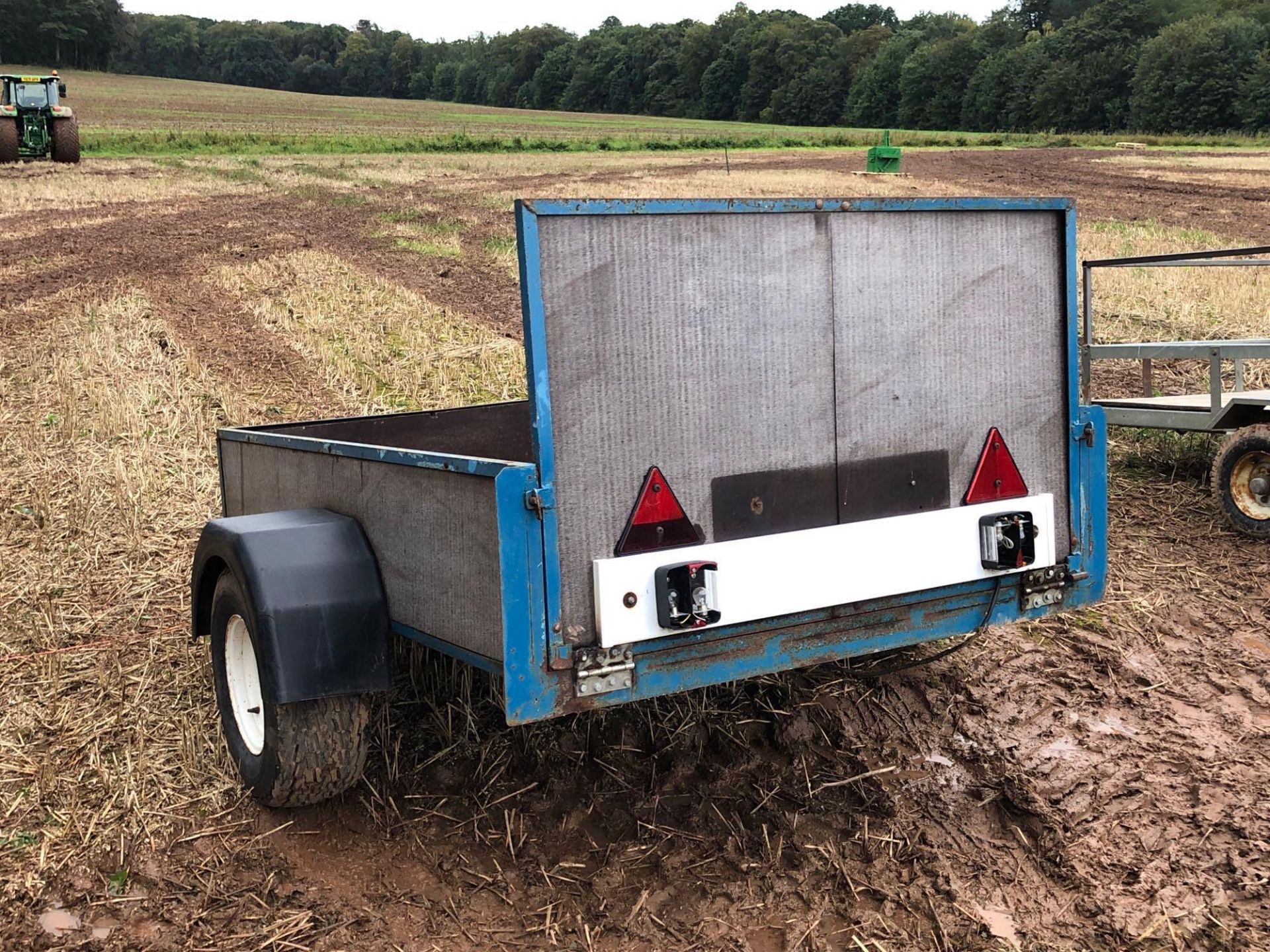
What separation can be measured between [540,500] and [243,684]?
1.72 metres

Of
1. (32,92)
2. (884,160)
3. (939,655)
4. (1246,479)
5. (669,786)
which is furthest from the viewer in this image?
(884,160)

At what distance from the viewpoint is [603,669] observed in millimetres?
3143

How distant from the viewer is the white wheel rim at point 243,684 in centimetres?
409

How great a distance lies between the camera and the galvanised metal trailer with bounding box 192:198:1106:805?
309cm

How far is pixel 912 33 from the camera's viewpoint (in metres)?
89.6

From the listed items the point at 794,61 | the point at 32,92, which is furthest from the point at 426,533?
the point at 794,61

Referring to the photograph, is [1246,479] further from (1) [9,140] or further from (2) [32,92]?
(2) [32,92]

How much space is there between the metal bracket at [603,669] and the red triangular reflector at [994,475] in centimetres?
118

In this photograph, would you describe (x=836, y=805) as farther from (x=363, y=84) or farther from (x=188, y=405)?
(x=363, y=84)

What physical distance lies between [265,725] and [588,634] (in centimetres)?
125

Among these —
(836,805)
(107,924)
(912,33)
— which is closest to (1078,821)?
(836,805)

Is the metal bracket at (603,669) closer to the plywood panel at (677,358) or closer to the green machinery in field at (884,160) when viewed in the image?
the plywood panel at (677,358)

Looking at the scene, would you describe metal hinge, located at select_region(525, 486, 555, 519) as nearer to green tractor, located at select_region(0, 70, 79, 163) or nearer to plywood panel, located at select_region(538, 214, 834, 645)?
plywood panel, located at select_region(538, 214, 834, 645)

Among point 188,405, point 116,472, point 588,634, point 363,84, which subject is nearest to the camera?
point 588,634
